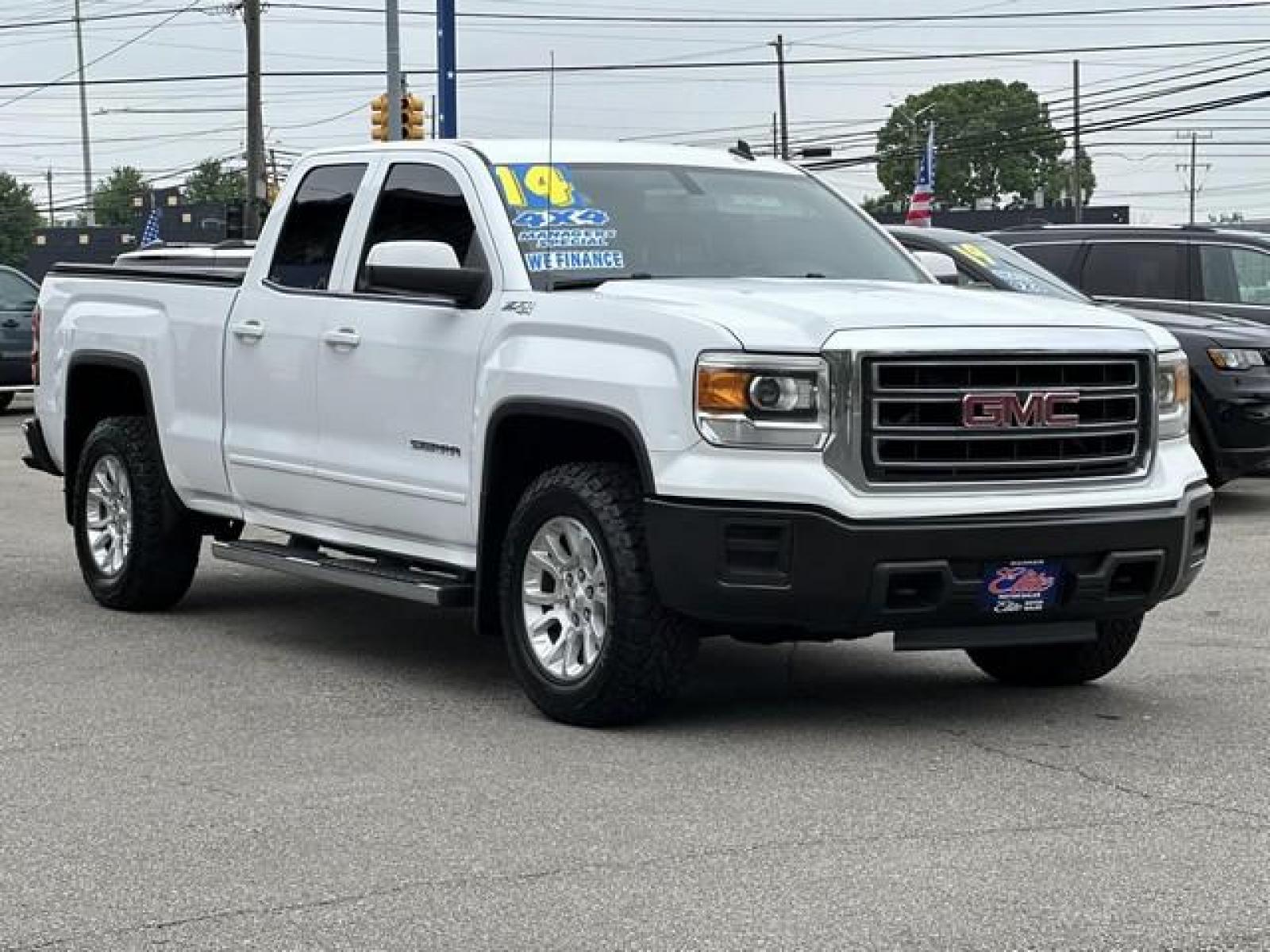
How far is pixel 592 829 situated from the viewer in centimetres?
611

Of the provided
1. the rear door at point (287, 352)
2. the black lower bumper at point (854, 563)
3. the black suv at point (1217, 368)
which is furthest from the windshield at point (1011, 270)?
the black lower bumper at point (854, 563)

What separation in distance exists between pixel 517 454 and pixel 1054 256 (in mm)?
9638

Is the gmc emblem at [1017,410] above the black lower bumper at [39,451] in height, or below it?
above

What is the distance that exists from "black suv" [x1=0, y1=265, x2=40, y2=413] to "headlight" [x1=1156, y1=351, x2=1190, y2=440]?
64.0 ft

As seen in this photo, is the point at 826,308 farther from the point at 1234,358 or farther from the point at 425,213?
the point at 1234,358

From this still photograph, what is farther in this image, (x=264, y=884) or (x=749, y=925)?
(x=264, y=884)

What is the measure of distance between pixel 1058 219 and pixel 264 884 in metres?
101

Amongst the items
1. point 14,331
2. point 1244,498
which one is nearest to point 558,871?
point 1244,498

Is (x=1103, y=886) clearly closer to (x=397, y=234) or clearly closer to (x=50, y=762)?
(x=50, y=762)

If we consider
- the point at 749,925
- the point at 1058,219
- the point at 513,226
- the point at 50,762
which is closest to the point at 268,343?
the point at 513,226

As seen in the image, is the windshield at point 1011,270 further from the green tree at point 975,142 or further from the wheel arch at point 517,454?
the green tree at point 975,142

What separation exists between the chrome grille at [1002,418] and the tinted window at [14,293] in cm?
2084

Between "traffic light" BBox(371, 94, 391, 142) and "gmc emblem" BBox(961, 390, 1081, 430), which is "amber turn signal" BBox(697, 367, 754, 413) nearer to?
"gmc emblem" BBox(961, 390, 1081, 430)

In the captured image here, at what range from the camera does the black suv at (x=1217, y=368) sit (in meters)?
13.9
